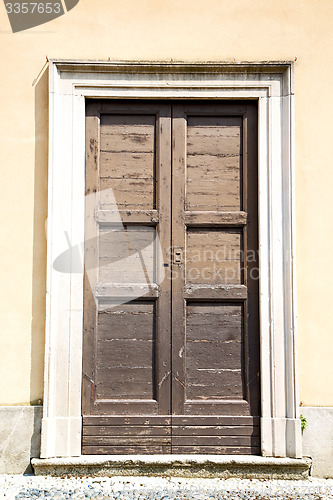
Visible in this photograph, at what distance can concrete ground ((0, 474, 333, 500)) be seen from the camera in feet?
12.6

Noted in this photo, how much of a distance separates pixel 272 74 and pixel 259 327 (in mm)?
1927

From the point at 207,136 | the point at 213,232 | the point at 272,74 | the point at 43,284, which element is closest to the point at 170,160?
the point at 207,136

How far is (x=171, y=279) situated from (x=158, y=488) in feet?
4.84

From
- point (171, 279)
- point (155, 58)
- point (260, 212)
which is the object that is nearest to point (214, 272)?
point (171, 279)

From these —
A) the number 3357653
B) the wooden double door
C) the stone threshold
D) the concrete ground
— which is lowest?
the concrete ground

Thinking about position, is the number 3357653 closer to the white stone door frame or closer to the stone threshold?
the white stone door frame

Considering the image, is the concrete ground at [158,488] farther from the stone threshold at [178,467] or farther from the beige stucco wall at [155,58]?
the beige stucco wall at [155,58]

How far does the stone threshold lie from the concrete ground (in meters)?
0.05

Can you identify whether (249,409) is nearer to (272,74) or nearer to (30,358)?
(30,358)

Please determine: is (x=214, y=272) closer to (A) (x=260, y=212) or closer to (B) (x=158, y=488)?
(A) (x=260, y=212)

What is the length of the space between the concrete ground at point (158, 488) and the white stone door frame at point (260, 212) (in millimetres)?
228

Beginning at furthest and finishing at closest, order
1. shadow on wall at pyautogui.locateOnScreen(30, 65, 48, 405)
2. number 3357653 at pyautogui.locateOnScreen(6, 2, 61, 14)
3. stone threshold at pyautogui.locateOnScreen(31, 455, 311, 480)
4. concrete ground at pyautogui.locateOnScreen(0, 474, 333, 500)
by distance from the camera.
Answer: number 3357653 at pyautogui.locateOnScreen(6, 2, 61, 14) → shadow on wall at pyautogui.locateOnScreen(30, 65, 48, 405) → stone threshold at pyautogui.locateOnScreen(31, 455, 311, 480) → concrete ground at pyautogui.locateOnScreen(0, 474, 333, 500)

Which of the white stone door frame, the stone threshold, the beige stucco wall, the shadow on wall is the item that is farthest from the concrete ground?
the beige stucco wall

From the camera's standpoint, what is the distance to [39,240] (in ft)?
14.4
